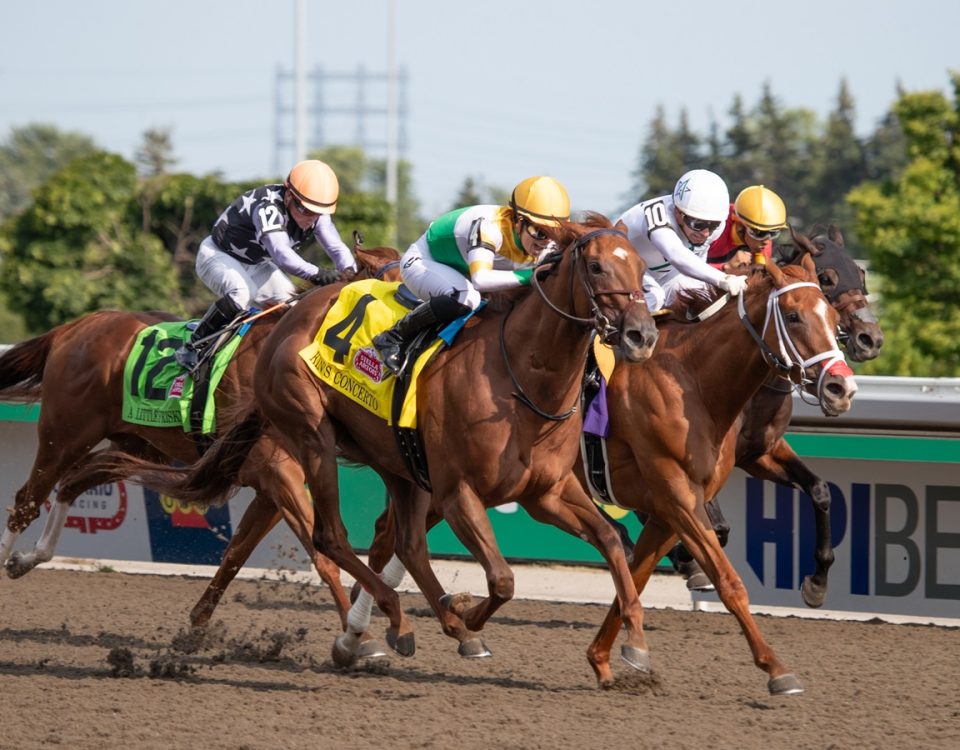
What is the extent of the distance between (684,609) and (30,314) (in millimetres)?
16439

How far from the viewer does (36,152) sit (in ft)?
309

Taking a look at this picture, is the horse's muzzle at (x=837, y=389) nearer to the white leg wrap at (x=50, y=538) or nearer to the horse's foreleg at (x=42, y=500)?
the horse's foreleg at (x=42, y=500)

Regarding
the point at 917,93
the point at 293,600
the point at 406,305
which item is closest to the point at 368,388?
the point at 406,305

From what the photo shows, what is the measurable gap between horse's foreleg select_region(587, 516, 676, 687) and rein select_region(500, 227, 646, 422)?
2.75ft

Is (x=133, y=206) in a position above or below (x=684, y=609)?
above

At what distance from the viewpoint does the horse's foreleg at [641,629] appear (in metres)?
5.53

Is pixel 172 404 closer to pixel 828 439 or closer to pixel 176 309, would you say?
pixel 828 439

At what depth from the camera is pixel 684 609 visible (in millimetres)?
8172

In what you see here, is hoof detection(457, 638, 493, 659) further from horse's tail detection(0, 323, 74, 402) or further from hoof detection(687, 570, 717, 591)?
horse's tail detection(0, 323, 74, 402)

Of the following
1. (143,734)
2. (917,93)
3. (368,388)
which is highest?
(917,93)

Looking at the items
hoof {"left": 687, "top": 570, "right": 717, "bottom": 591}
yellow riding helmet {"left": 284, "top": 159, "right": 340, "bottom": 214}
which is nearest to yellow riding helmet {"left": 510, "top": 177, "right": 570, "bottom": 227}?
yellow riding helmet {"left": 284, "top": 159, "right": 340, "bottom": 214}

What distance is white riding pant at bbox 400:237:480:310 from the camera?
577 cm

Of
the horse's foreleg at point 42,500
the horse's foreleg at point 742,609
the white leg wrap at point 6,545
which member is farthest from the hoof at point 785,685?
the white leg wrap at point 6,545

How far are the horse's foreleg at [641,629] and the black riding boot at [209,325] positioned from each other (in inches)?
99.4
